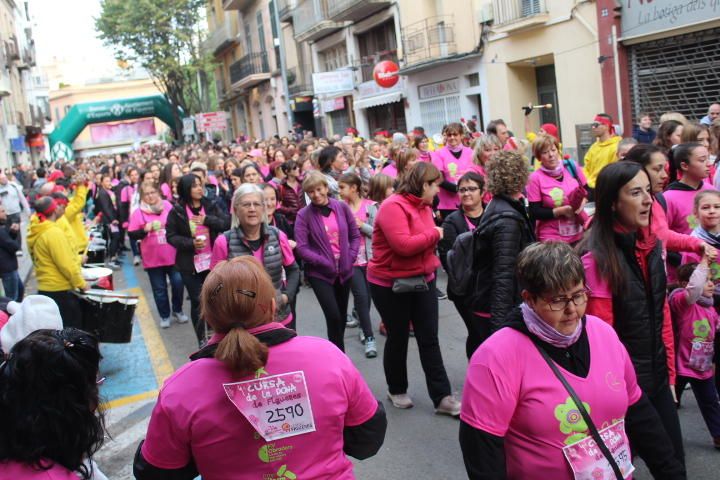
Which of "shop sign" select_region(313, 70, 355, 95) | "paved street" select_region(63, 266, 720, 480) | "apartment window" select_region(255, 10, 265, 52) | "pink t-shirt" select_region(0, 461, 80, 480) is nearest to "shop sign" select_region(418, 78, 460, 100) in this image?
"shop sign" select_region(313, 70, 355, 95)

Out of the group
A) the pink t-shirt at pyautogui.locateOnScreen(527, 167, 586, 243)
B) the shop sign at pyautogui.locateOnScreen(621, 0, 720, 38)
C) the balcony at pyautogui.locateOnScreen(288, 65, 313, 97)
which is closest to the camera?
the pink t-shirt at pyautogui.locateOnScreen(527, 167, 586, 243)

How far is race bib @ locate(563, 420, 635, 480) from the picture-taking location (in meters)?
2.38

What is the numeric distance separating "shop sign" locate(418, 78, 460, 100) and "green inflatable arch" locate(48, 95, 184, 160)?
25960mm

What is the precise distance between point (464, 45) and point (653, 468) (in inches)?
800

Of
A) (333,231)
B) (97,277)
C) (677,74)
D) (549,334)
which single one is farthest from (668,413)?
(677,74)

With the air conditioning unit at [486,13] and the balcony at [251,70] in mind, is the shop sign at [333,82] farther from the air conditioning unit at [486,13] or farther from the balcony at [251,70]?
the balcony at [251,70]

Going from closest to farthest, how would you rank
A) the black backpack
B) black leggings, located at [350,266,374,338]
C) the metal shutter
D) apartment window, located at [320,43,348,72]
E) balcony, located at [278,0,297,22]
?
1. the black backpack
2. black leggings, located at [350,266,374,338]
3. the metal shutter
4. apartment window, located at [320,43,348,72]
5. balcony, located at [278,0,297,22]

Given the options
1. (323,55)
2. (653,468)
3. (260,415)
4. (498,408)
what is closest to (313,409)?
(260,415)

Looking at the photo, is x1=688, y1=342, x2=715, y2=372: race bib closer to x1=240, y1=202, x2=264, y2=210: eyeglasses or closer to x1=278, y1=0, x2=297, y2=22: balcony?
x1=240, y1=202, x2=264, y2=210: eyeglasses

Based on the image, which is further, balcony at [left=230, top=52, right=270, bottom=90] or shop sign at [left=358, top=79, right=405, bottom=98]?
balcony at [left=230, top=52, right=270, bottom=90]

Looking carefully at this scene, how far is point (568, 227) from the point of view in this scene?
6.45 metres

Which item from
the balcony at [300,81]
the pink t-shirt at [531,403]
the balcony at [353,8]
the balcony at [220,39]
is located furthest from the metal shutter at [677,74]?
the balcony at [220,39]

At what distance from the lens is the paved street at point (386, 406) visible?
454 cm

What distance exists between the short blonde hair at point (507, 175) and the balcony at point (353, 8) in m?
21.8
